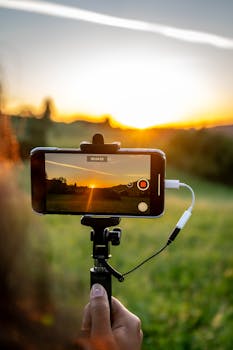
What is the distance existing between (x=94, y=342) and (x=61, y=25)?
1.09 meters

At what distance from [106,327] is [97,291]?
0.20ft

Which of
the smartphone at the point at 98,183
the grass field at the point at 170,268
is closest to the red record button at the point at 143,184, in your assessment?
the smartphone at the point at 98,183

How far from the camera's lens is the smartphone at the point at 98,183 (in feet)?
2.50

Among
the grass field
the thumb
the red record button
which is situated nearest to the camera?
the thumb

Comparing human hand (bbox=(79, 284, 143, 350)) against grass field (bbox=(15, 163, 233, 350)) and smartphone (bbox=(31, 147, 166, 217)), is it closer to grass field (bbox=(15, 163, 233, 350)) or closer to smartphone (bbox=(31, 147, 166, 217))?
smartphone (bbox=(31, 147, 166, 217))

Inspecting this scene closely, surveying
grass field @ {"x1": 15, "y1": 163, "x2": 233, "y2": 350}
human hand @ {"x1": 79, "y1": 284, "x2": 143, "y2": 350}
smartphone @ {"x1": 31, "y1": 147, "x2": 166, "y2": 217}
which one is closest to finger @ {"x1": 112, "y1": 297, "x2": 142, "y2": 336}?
human hand @ {"x1": 79, "y1": 284, "x2": 143, "y2": 350}

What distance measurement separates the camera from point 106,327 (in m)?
0.67

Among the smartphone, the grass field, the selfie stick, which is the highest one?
the smartphone

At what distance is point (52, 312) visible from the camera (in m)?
1.78

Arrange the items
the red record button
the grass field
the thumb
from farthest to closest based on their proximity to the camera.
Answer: the grass field, the red record button, the thumb

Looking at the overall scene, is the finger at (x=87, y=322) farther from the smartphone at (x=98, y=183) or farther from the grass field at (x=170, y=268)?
the grass field at (x=170, y=268)

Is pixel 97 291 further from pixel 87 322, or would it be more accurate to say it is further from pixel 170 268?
pixel 170 268

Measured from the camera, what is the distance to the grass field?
6.20ft

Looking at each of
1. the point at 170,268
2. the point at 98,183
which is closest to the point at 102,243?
the point at 98,183
